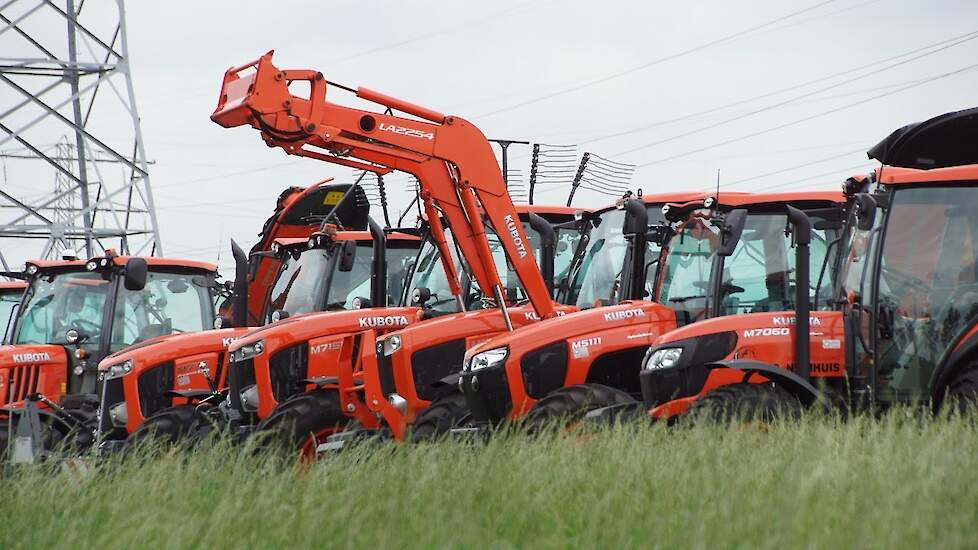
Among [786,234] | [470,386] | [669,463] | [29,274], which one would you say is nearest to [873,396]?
[786,234]

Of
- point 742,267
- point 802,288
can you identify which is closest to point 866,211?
point 802,288

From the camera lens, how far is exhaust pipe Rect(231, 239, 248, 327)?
14.3 metres

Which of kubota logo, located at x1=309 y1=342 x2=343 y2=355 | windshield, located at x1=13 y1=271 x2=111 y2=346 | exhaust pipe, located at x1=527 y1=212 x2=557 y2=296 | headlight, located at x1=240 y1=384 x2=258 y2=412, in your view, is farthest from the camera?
windshield, located at x1=13 y1=271 x2=111 y2=346

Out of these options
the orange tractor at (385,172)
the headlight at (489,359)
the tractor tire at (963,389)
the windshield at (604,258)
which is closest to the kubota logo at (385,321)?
the orange tractor at (385,172)

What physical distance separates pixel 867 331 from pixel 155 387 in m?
8.10

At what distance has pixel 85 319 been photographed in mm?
16734

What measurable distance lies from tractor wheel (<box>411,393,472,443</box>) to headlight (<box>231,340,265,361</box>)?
224 centimetres

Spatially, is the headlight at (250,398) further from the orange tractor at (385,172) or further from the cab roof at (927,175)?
the cab roof at (927,175)

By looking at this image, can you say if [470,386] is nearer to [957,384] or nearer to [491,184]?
[491,184]

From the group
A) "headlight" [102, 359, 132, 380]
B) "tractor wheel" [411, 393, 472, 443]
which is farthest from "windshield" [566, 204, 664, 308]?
"headlight" [102, 359, 132, 380]

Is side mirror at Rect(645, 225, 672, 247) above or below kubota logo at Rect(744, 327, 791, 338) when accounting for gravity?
above

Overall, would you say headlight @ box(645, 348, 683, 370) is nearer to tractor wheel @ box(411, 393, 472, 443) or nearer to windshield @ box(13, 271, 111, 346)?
tractor wheel @ box(411, 393, 472, 443)

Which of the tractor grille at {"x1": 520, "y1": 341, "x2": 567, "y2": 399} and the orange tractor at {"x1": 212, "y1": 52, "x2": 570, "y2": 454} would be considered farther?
the orange tractor at {"x1": 212, "y1": 52, "x2": 570, "y2": 454}

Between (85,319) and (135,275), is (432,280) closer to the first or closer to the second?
(135,275)
